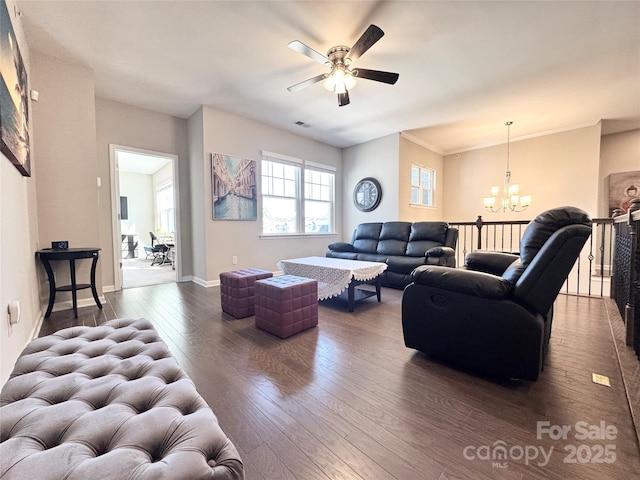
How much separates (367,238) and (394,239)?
574 mm

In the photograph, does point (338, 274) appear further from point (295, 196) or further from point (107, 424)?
point (295, 196)

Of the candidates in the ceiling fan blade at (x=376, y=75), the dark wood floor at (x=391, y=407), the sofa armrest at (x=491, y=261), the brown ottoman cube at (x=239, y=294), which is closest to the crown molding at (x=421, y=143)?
the ceiling fan blade at (x=376, y=75)

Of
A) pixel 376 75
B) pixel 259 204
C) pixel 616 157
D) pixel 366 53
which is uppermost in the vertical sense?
pixel 366 53

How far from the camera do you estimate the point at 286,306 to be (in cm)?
235

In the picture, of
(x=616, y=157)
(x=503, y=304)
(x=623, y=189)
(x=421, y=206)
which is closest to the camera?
(x=503, y=304)

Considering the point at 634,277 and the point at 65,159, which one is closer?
the point at 634,277

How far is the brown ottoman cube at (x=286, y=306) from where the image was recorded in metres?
2.35

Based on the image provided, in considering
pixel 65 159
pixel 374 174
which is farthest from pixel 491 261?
pixel 65 159

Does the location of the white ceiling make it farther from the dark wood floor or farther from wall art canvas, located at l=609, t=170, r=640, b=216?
the dark wood floor

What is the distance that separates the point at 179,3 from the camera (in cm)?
229

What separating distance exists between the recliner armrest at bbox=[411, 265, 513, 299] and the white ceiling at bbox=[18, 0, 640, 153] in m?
2.37

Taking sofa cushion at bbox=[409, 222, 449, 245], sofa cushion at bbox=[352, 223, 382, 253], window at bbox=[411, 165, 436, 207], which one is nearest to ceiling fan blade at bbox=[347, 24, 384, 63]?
sofa cushion at bbox=[409, 222, 449, 245]

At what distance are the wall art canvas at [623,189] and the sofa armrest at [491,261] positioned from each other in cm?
514

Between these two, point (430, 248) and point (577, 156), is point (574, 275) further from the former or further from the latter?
point (430, 248)
